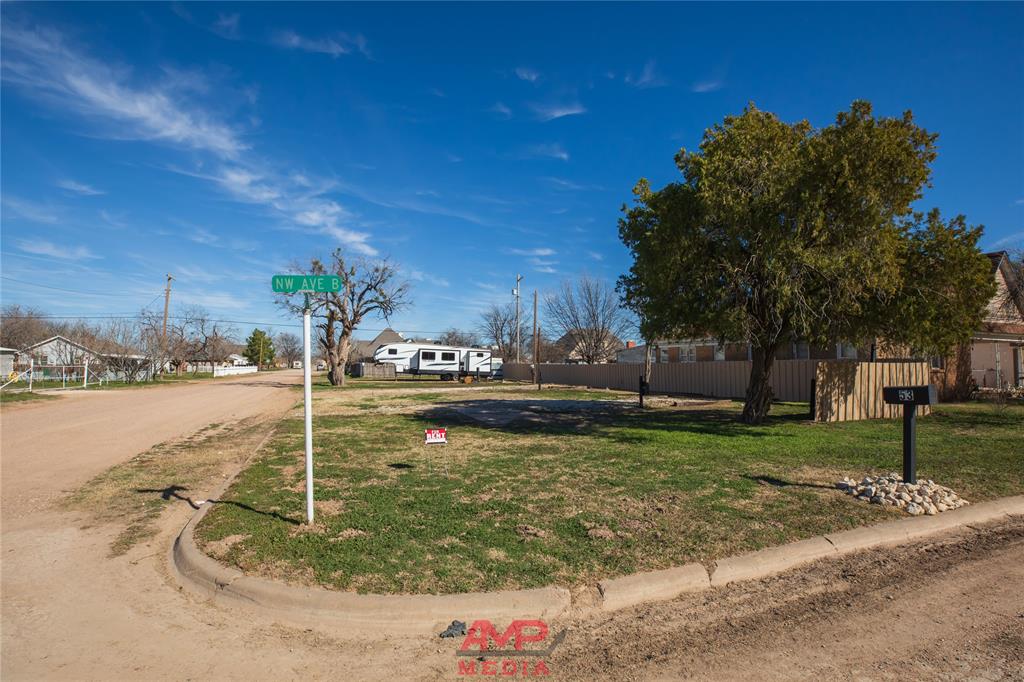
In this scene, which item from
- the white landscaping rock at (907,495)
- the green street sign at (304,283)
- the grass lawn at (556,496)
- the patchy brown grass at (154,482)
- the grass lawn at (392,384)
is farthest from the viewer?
the grass lawn at (392,384)

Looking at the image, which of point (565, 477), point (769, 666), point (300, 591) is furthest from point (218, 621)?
point (565, 477)

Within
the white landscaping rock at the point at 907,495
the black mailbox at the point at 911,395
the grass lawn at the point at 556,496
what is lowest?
the grass lawn at the point at 556,496

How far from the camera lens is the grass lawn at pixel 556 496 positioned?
480 centimetres

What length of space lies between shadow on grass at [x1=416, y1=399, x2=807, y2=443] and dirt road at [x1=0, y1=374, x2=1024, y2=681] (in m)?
6.86

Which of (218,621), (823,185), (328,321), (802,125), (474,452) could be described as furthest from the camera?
(328,321)

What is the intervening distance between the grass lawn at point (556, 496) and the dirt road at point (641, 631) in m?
0.54

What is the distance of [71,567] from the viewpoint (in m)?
5.04

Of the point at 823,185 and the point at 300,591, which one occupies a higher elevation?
the point at 823,185

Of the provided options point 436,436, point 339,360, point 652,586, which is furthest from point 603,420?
point 339,360

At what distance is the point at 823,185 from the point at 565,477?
8.11m

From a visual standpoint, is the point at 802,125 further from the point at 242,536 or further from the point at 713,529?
the point at 242,536

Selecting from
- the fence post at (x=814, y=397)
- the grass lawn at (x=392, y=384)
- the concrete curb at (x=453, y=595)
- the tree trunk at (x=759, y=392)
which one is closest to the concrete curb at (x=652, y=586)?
the concrete curb at (x=453, y=595)

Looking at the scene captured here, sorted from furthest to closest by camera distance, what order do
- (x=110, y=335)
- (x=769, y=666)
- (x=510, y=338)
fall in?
(x=510, y=338) → (x=110, y=335) → (x=769, y=666)

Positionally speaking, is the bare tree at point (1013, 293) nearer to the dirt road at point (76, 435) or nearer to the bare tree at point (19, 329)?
the dirt road at point (76, 435)
